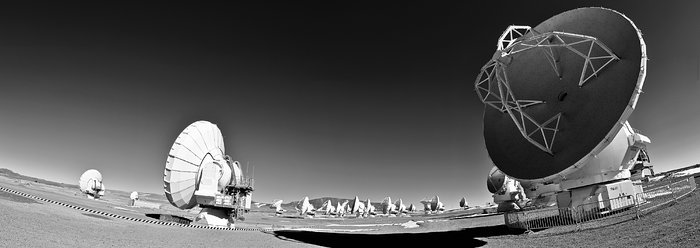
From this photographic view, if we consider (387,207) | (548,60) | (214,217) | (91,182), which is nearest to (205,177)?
(214,217)

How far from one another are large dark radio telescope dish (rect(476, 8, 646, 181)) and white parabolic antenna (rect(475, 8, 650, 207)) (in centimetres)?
4

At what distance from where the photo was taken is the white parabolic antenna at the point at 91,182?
6216cm

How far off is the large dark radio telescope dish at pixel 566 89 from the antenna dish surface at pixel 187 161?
78.9 feet

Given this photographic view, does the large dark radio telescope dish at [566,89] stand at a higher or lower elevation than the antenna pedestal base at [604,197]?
higher

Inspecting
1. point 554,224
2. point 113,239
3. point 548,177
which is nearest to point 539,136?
point 548,177

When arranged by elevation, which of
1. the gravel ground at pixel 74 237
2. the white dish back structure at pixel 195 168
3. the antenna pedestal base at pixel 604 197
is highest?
the white dish back structure at pixel 195 168

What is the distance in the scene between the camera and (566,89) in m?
18.8

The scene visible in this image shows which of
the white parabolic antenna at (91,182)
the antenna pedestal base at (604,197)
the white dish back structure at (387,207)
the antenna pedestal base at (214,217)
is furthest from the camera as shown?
the white dish back structure at (387,207)

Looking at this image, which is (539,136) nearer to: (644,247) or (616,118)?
(616,118)

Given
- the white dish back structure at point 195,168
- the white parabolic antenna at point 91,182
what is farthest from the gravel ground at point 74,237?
the white parabolic antenna at point 91,182

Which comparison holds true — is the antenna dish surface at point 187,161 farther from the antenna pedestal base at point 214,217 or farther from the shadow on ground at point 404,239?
the shadow on ground at point 404,239

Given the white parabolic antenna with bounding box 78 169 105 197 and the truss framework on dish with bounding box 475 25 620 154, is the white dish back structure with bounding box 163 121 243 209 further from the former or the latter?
the white parabolic antenna with bounding box 78 169 105 197

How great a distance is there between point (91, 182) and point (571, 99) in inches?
3072

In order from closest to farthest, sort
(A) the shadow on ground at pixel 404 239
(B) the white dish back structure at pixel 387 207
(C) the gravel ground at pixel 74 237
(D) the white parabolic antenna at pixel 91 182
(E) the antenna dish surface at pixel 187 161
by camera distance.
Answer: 1. (C) the gravel ground at pixel 74 237
2. (A) the shadow on ground at pixel 404 239
3. (E) the antenna dish surface at pixel 187 161
4. (D) the white parabolic antenna at pixel 91 182
5. (B) the white dish back structure at pixel 387 207
